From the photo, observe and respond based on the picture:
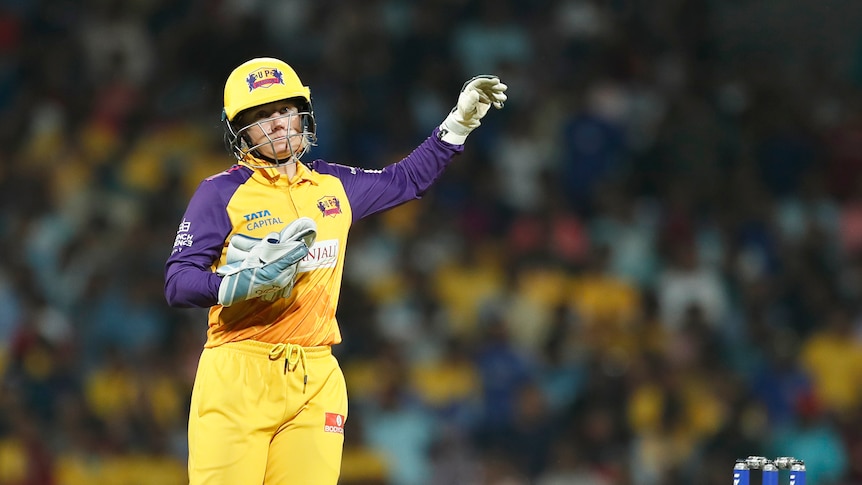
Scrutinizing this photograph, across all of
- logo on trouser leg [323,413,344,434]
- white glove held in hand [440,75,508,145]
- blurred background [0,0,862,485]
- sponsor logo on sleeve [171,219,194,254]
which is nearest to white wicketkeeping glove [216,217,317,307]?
sponsor logo on sleeve [171,219,194,254]

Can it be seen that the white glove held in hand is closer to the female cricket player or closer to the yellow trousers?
the female cricket player

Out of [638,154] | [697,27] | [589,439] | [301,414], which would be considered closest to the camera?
[301,414]

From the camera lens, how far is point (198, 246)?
4383 mm

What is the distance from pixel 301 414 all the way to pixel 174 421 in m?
4.12

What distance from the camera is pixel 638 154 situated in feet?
33.4

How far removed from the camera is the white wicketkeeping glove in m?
4.14

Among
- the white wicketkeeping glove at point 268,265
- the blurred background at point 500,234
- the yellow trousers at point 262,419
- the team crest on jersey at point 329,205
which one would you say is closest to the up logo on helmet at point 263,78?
the team crest on jersey at point 329,205

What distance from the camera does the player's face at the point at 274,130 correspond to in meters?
4.57

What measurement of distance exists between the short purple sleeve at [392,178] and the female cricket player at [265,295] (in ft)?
0.20

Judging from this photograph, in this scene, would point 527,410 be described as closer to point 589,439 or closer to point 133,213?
point 589,439

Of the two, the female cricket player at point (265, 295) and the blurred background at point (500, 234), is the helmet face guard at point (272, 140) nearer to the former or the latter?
the female cricket player at point (265, 295)

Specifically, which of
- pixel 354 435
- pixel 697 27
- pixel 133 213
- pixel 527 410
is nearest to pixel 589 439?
pixel 527 410

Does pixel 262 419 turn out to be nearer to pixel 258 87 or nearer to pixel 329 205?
pixel 329 205

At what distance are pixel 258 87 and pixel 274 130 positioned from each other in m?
0.15
